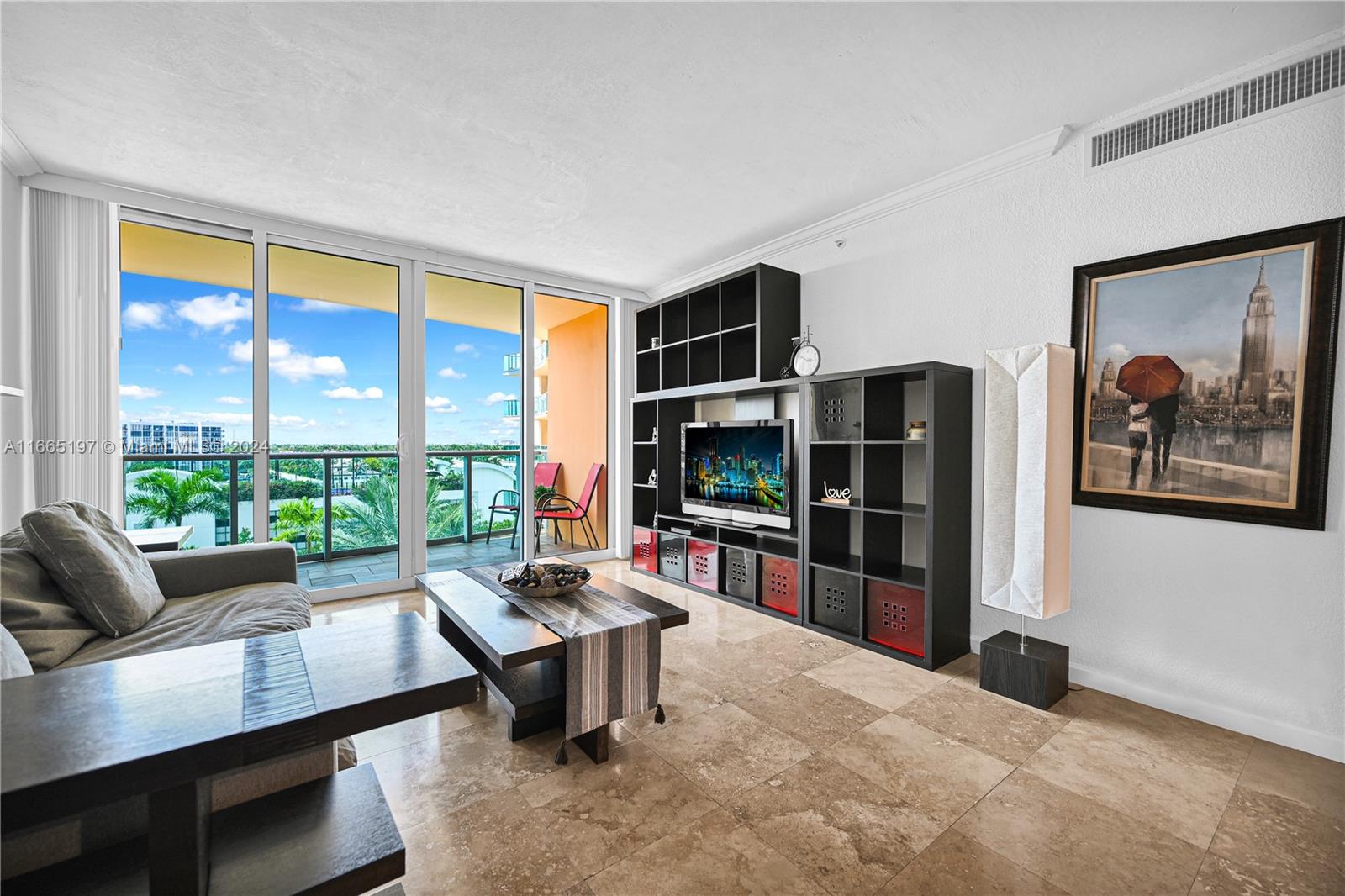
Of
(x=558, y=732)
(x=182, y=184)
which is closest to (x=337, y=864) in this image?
(x=558, y=732)

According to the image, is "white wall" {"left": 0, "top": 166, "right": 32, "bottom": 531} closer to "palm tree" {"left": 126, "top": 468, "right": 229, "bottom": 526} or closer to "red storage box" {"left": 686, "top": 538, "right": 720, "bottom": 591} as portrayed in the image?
"palm tree" {"left": 126, "top": 468, "right": 229, "bottom": 526}

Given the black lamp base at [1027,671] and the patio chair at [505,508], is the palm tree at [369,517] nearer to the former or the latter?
the patio chair at [505,508]

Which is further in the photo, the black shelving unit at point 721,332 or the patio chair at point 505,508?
the patio chair at point 505,508

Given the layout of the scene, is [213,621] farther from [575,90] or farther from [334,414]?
[575,90]

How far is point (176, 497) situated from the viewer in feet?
12.8

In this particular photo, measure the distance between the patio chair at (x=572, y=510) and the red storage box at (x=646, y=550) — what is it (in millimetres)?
651

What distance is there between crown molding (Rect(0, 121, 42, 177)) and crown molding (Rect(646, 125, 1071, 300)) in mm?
4174

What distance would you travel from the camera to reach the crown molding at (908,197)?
292cm

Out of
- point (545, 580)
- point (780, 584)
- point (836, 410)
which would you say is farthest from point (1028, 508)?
point (545, 580)

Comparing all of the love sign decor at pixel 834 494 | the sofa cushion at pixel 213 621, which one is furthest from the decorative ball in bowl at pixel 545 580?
the love sign decor at pixel 834 494

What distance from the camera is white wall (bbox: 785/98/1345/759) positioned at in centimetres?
224

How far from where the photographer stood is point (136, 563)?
238 cm

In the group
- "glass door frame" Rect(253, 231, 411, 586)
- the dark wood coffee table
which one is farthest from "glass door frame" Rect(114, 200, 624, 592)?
the dark wood coffee table

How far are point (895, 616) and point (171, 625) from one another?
130 inches
